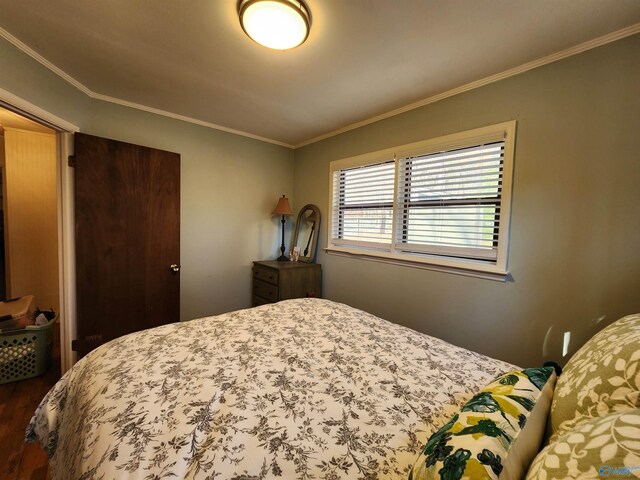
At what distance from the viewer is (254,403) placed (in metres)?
0.88

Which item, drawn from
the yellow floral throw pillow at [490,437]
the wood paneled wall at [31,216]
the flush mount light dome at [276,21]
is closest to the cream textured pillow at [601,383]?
the yellow floral throw pillow at [490,437]

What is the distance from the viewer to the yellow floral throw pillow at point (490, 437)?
0.51 meters

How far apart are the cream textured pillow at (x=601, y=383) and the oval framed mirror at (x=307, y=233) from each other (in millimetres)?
2567

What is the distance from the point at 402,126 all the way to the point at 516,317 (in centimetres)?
174

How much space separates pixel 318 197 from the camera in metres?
3.20

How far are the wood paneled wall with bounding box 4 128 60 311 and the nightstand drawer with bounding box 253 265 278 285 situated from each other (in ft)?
7.64

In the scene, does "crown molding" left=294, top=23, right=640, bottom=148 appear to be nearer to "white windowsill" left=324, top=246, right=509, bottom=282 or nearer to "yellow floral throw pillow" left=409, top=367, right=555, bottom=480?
"white windowsill" left=324, top=246, right=509, bottom=282

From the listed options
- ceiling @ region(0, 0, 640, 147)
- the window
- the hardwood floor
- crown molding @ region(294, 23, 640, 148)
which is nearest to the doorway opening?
the hardwood floor

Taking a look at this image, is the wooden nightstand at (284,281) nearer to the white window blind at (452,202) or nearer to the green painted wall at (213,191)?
the green painted wall at (213,191)

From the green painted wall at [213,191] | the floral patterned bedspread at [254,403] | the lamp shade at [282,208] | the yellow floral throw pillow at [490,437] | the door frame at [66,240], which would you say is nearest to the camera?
the yellow floral throw pillow at [490,437]

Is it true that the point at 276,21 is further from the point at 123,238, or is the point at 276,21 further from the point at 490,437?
the point at 123,238

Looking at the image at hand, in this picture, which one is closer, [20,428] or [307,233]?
[20,428]

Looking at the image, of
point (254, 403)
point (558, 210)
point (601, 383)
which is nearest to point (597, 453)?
point (601, 383)

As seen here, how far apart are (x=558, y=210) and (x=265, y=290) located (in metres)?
2.60
